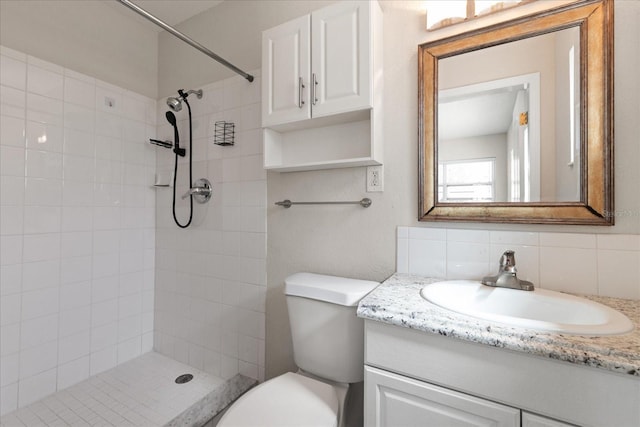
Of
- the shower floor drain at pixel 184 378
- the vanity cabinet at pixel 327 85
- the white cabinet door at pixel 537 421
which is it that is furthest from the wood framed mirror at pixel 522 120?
the shower floor drain at pixel 184 378

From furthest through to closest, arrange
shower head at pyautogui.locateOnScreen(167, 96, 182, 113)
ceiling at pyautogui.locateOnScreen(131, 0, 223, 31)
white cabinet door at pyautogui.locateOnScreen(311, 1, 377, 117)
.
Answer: ceiling at pyautogui.locateOnScreen(131, 0, 223, 31)
shower head at pyautogui.locateOnScreen(167, 96, 182, 113)
white cabinet door at pyautogui.locateOnScreen(311, 1, 377, 117)

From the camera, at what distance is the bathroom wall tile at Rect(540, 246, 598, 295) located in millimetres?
1005

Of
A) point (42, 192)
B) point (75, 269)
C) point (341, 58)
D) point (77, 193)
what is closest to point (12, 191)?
point (42, 192)

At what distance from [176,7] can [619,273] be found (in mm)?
2709

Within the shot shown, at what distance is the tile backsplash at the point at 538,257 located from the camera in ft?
3.18

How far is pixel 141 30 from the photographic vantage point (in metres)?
2.11

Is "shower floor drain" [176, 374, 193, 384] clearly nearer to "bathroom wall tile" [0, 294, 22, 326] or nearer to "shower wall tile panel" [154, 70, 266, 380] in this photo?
"shower wall tile panel" [154, 70, 266, 380]

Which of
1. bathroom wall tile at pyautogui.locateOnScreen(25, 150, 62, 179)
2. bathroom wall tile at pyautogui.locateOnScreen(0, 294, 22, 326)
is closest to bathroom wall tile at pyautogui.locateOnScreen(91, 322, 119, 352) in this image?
bathroom wall tile at pyautogui.locateOnScreen(0, 294, 22, 326)

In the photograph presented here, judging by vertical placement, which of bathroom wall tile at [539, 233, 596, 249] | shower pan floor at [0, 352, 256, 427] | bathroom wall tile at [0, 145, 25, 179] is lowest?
shower pan floor at [0, 352, 256, 427]

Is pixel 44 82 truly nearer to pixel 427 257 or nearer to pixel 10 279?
pixel 10 279

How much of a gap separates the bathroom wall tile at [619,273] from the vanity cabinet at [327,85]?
0.88 m

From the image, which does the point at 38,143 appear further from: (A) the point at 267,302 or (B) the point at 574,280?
(B) the point at 574,280

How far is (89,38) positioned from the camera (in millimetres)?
1835

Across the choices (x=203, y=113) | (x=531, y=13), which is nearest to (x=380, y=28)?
(x=531, y=13)
